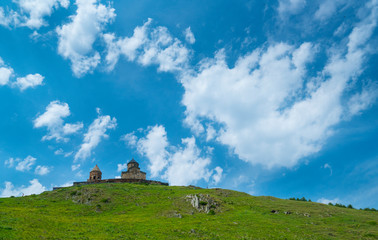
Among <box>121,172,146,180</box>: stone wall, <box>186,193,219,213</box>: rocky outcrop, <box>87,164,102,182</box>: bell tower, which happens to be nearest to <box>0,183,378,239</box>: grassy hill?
<box>186,193,219,213</box>: rocky outcrop

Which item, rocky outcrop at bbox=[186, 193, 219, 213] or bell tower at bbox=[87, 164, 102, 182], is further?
bell tower at bbox=[87, 164, 102, 182]

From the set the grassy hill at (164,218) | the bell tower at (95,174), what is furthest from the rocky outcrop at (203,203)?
the bell tower at (95,174)

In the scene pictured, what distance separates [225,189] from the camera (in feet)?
268

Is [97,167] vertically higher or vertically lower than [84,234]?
higher

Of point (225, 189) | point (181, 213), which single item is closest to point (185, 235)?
point (181, 213)

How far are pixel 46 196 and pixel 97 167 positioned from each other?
116 ft

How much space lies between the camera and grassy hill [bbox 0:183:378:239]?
4034 cm

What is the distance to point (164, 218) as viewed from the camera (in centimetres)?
5147

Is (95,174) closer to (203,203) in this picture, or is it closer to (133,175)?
(133,175)

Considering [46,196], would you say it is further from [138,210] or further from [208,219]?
[208,219]

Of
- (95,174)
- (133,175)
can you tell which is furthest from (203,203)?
(95,174)

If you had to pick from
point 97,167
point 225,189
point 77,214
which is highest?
point 97,167

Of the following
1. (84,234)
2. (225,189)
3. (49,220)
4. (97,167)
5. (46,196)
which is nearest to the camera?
Result: (84,234)

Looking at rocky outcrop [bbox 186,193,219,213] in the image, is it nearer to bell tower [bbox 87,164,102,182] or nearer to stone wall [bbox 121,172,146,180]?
stone wall [bbox 121,172,146,180]
